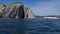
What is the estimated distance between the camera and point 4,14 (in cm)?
19850

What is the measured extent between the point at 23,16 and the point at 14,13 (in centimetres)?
936

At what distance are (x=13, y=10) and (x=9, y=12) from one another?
465 centimetres

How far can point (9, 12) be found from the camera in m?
197

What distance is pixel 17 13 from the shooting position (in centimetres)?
19112

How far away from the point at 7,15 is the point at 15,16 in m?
9.42

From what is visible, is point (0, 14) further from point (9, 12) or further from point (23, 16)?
point (23, 16)

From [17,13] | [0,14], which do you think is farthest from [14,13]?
[0,14]

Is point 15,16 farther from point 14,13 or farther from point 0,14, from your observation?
point 0,14

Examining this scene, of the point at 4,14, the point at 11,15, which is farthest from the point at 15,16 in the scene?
the point at 4,14

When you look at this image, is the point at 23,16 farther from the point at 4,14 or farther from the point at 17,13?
the point at 4,14

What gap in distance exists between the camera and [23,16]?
191750mm

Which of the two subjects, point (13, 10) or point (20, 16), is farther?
point (13, 10)

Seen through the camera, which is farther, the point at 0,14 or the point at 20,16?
the point at 0,14

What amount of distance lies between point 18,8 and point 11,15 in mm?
12048
